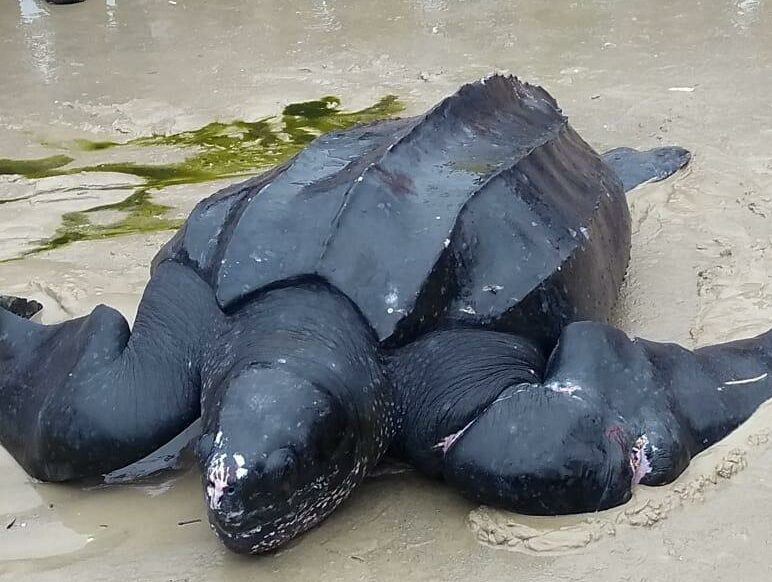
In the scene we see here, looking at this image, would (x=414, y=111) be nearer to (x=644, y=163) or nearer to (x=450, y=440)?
(x=644, y=163)

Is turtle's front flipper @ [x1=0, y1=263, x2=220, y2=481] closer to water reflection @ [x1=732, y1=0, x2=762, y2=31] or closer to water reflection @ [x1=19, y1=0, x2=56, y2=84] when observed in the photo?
water reflection @ [x1=19, y1=0, x2=56, y2=84]

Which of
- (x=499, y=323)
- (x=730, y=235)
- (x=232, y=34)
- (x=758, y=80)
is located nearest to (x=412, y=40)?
(x=232, y=34)

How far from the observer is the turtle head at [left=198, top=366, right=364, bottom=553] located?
71.2 inches

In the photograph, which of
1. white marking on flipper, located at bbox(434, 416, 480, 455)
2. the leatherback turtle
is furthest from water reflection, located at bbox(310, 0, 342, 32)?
white marking on flipper, located at bbox(434, 416, 480, 455)

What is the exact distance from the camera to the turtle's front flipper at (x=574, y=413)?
192 centimetres

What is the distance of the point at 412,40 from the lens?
18.7 ft

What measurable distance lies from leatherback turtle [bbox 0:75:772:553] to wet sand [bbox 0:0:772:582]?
0.26 feet

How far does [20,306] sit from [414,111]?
2.28 meters

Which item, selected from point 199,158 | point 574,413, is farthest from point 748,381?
point 199,158

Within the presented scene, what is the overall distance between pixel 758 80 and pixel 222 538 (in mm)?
3699

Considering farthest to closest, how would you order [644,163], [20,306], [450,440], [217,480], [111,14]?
[111,14] → [644,163] → [20,306] → [450,440] → [217,480]

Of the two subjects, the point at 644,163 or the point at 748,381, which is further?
the point at 644,163

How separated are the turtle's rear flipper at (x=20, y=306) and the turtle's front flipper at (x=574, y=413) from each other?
1304mm

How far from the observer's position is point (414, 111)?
4566mm
